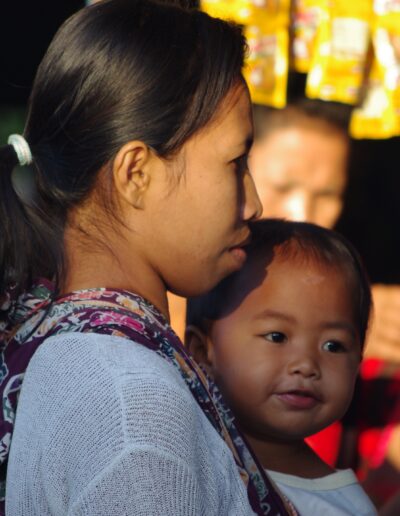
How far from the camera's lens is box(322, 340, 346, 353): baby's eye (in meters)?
2.20

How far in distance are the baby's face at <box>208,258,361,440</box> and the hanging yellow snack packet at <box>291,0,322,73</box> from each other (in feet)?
5.34

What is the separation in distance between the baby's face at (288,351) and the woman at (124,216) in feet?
1.29

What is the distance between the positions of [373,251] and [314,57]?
124 centimetres

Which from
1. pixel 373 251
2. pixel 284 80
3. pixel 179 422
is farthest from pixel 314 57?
pixel 179 422

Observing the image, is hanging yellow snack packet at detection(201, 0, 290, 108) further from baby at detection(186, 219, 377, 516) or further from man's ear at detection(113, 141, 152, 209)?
man's ear at detection(113, 141, 152, 209)

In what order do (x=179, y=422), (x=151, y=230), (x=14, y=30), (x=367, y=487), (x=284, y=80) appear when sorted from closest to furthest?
(x=179, y=422) < (x=151, y=230) < (x=367, y=487) < (x=284, y=80) < (x=14, y=30)

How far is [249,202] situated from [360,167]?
2946 millimetres

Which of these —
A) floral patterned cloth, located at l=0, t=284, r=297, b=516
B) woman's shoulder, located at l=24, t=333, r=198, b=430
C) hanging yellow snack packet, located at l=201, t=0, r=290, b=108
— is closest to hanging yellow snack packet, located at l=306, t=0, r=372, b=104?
hanging yellow snack packet, located at l=201, t=0, r=290, b=108

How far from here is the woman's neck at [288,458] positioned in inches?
86.4

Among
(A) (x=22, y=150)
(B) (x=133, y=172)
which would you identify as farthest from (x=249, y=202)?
(A) (x=22, y=150)

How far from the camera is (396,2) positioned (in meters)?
3.60

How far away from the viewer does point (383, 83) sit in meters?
3.70

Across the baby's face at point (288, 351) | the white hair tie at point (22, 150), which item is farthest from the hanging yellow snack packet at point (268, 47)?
the white hair tie at point (22, 150)

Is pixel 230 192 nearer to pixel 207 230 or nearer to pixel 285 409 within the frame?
A: pixel 207 230
